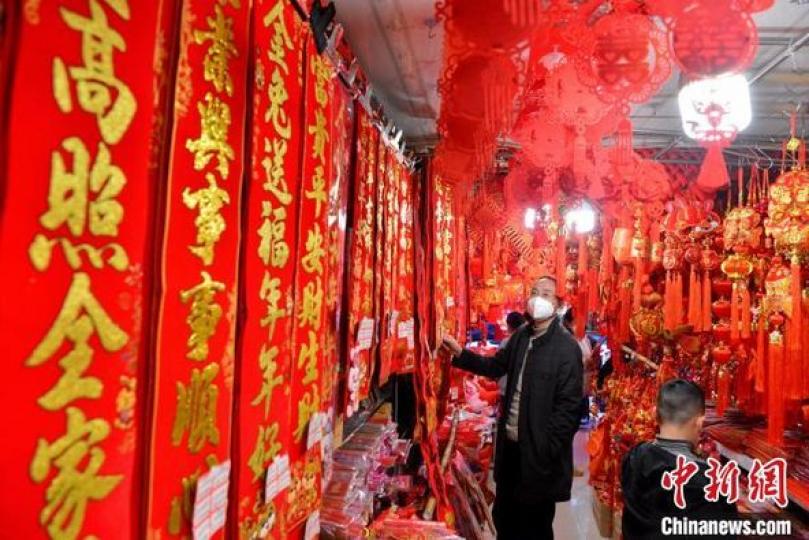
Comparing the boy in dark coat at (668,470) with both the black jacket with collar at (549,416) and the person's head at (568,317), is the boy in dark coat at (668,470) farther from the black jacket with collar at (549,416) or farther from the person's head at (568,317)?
the person's head at (568,317)

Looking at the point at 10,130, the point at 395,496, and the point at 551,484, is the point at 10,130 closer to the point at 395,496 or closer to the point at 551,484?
the point at 395,496

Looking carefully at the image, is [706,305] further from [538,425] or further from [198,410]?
[198,410]

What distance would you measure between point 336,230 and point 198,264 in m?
1.06

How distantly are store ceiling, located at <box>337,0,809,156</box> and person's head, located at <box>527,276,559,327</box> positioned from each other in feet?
5.07

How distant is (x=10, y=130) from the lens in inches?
23.3

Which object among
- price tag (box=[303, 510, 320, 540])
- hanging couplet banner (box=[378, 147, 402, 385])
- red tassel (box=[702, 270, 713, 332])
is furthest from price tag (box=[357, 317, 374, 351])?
red tassel (box=[702, 270, 713, 332])

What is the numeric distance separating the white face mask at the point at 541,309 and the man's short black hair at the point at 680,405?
3.92 feet

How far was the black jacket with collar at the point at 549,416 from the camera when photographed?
354 centimetres

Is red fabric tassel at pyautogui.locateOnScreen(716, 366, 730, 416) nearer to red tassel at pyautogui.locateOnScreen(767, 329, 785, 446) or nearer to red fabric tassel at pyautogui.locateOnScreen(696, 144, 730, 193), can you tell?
red tassel at pyautogui.locateOnScreen(767, 329, 785, 446)

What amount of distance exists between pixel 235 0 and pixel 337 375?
1.50 metres

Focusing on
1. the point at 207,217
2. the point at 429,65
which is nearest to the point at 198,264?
the point at 207,217

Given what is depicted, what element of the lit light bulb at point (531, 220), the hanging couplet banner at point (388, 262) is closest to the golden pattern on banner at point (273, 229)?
the hanging couplet banner at point (388, 262)

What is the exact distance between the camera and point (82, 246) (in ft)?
2.27

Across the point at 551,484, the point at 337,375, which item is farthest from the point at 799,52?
the point at 337,375
